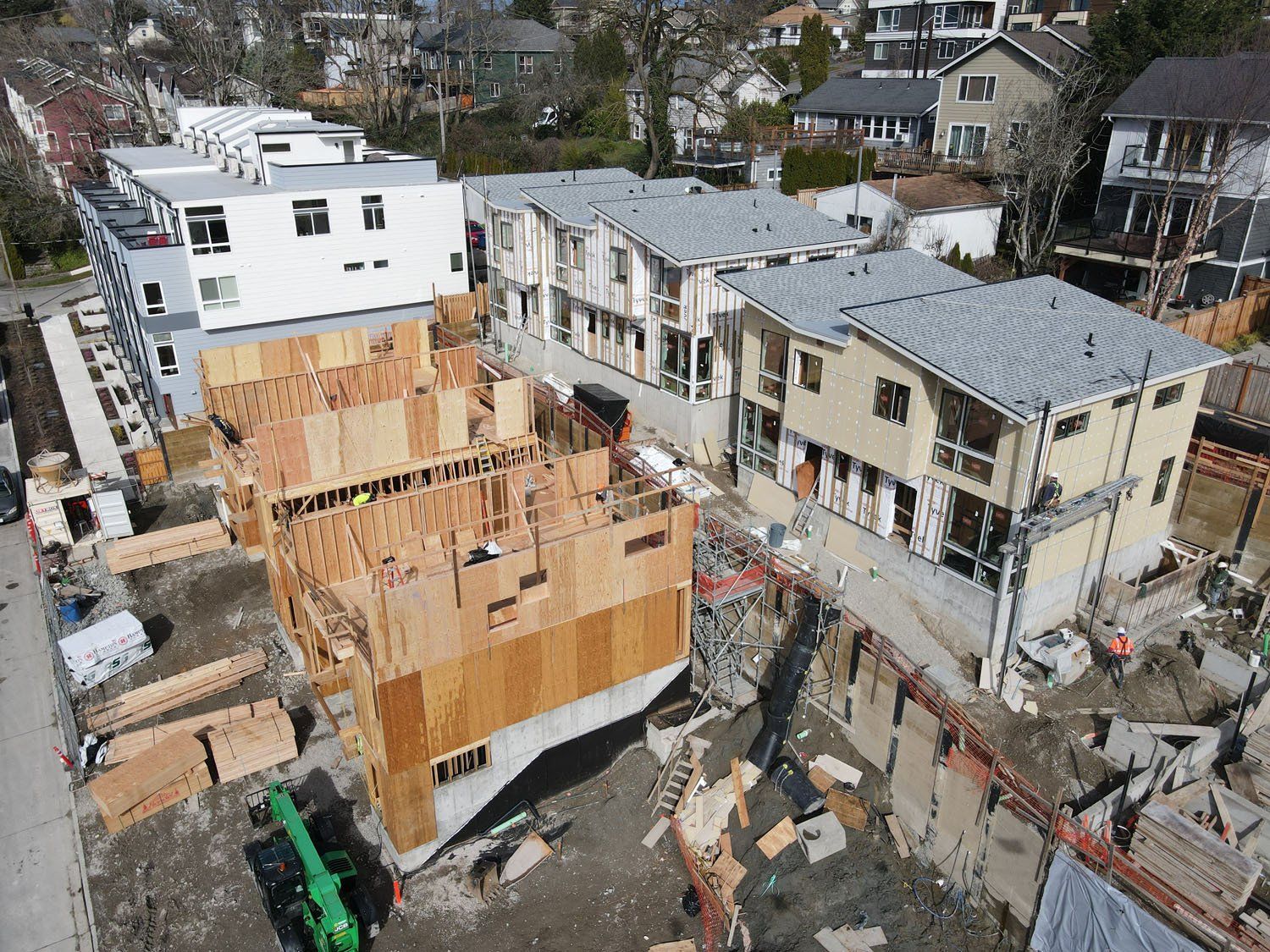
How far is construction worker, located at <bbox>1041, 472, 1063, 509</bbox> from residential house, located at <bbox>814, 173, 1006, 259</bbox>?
22929mm

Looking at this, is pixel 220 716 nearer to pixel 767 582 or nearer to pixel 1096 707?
pixel 767 582

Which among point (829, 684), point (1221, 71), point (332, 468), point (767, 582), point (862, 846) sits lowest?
point (862, 846)

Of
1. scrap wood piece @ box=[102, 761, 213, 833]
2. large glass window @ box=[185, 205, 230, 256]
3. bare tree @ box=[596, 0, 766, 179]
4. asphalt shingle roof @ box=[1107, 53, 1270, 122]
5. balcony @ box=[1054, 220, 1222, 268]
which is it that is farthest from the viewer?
bare tree @ box=[596, 0, 766, 179]

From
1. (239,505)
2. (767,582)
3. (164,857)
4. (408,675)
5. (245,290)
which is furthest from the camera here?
(245,290)

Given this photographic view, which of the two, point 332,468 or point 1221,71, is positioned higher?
point 1221,71

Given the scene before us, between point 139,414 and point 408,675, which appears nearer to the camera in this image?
point 408,675

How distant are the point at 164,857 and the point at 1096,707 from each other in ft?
68.3

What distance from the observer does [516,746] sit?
18.9 metres

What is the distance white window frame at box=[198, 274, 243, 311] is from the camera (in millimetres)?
33969

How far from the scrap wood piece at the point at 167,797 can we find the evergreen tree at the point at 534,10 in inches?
3716

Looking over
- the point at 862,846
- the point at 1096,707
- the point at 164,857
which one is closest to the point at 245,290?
the point at 164,857

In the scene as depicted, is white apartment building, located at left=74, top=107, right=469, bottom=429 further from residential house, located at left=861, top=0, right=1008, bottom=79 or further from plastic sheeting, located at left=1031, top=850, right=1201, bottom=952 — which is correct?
residential house, located at left=861, top=0, right=1008, bottom=79

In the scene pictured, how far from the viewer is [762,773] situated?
20.0 metres

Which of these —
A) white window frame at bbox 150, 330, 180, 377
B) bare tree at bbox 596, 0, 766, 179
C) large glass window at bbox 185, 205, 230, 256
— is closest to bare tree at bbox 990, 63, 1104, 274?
bare tree at bbox 596, 0, 766, 179
